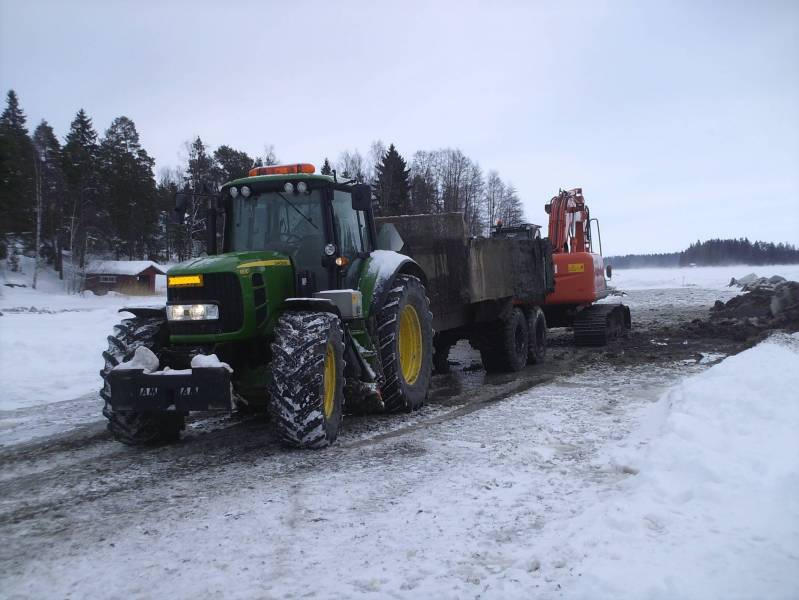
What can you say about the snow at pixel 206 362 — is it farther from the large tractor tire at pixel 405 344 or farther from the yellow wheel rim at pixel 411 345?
the yellow wheel rim at pixel 411 345

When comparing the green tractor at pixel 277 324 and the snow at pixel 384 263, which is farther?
the snow at pixel 384 263

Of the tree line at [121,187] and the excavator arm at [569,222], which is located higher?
the tree line at [121,187]

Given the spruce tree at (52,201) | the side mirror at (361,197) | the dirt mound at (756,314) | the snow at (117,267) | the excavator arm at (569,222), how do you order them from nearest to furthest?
the side mirror at (361,197) → the dirt mound at (756,314) → the excavator arm at (569,222) → the spruce tree at (52,201) → the snow at (117,267)

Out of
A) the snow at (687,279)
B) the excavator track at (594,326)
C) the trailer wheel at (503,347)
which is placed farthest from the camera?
the snow at (687,279)

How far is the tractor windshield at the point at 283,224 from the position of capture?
22.2 feet

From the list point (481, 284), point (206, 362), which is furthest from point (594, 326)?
point (206, 362)

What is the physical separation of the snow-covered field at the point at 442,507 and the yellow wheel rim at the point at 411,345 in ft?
2.65

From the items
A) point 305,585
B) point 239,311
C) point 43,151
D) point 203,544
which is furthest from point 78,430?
point 43,151

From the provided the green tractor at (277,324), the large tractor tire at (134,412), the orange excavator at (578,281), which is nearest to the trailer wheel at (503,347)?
the orange excavator at (578,281)

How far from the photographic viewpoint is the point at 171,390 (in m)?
5.52

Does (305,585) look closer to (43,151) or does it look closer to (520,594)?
(520,594)

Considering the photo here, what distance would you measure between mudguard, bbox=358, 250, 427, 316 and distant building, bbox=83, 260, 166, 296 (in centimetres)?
5009

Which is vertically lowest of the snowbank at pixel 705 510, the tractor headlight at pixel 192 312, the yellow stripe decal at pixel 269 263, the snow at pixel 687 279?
the snow at pixel 687 279

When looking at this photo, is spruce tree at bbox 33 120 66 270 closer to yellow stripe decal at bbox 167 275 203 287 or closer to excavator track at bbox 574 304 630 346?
excavator track at bbox 574 304 630 346
